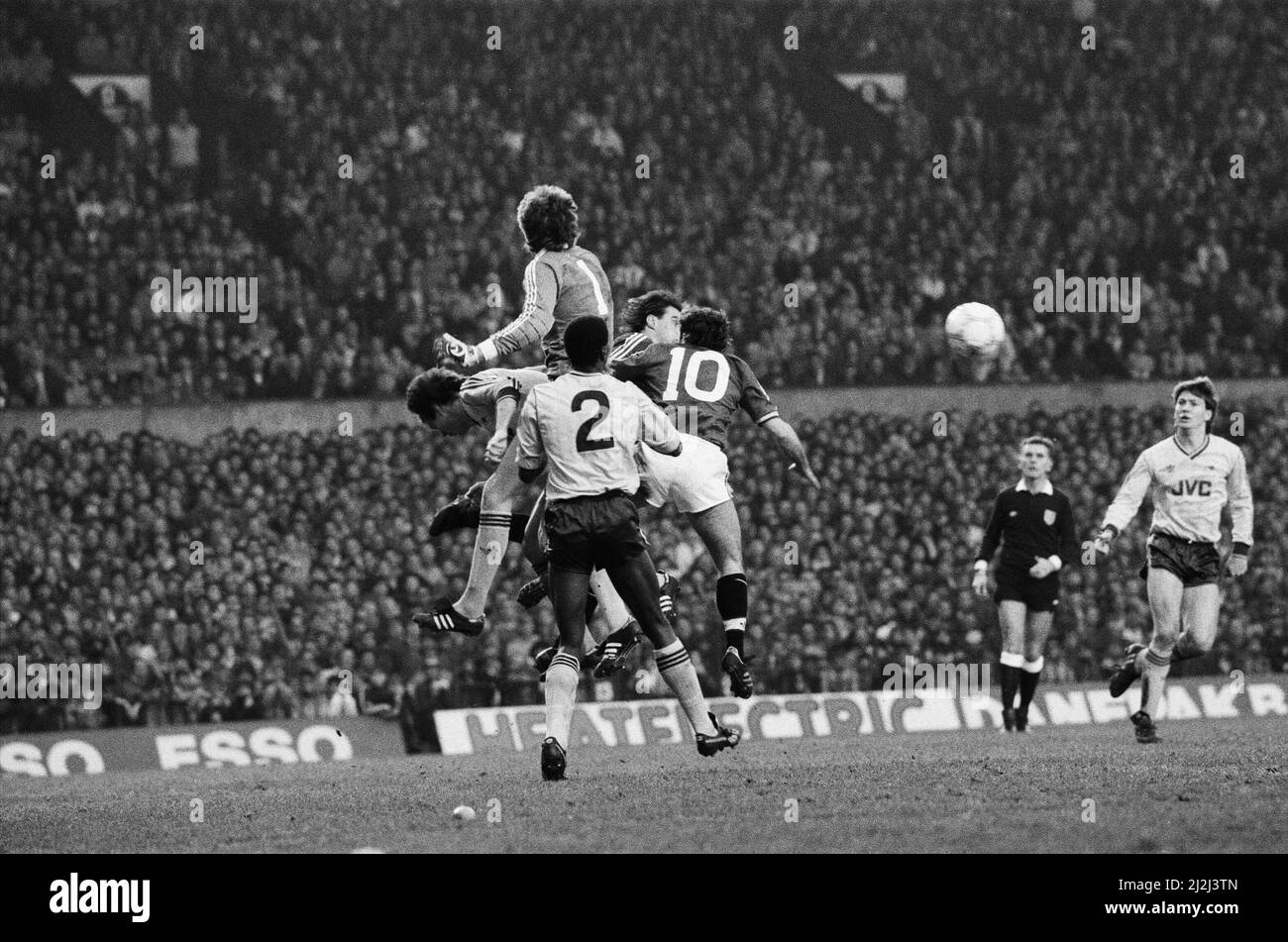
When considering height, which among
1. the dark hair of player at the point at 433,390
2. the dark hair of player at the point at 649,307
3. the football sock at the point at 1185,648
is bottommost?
the football sock at the point at 1185,648

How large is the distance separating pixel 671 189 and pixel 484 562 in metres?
19.0

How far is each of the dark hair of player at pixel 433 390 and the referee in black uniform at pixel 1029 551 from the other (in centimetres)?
617

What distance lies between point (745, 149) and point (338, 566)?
11884 millimetres

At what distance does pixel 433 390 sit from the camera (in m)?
11.9

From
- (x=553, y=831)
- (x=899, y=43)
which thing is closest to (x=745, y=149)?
(x=899, y=43)

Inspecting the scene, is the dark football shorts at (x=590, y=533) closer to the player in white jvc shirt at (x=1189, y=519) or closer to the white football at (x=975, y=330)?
the player in white jvc shirt at (x=1189, y=519)

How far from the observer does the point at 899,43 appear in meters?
34.0

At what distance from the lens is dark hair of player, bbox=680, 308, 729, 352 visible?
12422mm

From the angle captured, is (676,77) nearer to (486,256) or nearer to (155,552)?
(486,256)

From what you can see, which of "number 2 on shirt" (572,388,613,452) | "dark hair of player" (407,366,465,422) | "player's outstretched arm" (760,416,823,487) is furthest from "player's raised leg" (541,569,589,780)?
"player's outstretched arm" (760,416,823,487)

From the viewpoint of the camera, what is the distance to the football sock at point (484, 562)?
11938 mm

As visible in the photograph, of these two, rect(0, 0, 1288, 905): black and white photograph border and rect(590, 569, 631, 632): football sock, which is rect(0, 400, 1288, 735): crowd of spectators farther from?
rect(590, 569, 631, 632): football sock

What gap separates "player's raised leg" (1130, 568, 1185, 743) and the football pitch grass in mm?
347

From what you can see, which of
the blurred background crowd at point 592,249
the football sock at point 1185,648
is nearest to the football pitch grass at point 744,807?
the football sock at point 1185,648
